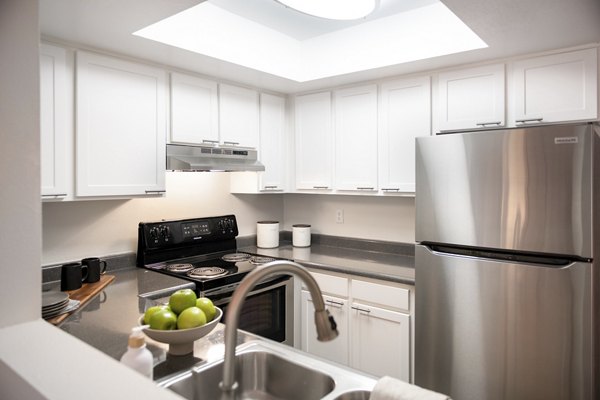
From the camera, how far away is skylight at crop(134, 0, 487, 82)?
2.29 metres

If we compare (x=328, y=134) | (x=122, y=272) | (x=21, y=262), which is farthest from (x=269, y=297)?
(x=21, y=262)

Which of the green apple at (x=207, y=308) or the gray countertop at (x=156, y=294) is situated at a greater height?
the green apple at (x=207, y=308)

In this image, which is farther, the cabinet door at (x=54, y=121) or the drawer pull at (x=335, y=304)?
the drawer pull at (x=335, y=304)

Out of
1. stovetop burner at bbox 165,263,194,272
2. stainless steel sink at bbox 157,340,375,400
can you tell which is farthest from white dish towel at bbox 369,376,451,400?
stovetop burner at bbox 165,263,194,272

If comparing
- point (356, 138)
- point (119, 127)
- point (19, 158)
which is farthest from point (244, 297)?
point (356, 138)

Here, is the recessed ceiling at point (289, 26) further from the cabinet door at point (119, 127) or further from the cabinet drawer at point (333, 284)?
the cabinet drawer at point (333, 284)

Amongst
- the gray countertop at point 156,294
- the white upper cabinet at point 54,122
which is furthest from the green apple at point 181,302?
the white upper cabinet at point 54,122

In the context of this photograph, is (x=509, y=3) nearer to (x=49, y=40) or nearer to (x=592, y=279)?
(x=592, y=279)

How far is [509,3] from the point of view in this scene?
166 cm

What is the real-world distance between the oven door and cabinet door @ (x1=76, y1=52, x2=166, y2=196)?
0.83 metres

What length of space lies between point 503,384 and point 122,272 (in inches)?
86.8

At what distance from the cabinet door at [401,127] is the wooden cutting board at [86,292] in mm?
1819

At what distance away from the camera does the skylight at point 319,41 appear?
7.53ft

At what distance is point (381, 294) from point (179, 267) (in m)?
1.28
